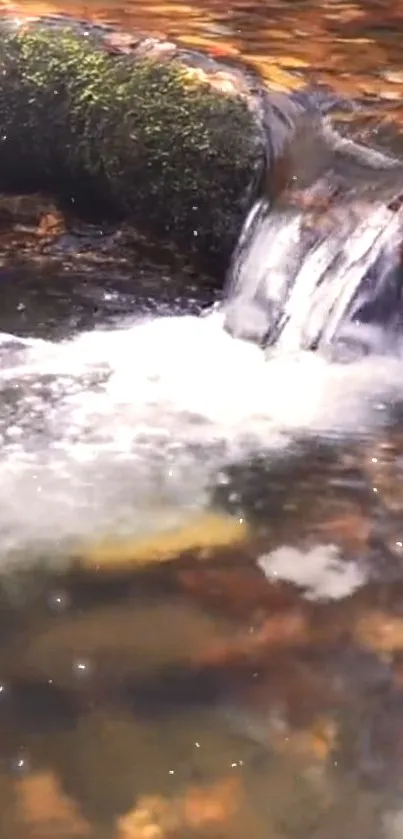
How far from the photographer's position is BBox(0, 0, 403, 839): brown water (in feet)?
6.08

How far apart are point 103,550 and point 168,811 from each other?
75cm

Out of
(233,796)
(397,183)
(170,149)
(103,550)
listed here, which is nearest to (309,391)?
(397,183)

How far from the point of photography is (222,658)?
7.10 ft

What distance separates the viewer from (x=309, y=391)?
3.29 metres

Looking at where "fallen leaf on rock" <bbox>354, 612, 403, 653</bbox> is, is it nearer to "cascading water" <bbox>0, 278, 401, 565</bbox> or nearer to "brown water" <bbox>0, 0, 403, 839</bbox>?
"brown water" <bbox>0, 0, 403, 839</bbox>

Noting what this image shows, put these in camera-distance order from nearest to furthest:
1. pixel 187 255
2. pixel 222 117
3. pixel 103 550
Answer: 1. pixel 103 550
2. pixel 222 117
3. pixel 187 255

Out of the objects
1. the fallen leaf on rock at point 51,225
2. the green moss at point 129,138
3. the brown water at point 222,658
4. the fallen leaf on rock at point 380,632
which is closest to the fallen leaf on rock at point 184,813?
the brown water at point 222,658

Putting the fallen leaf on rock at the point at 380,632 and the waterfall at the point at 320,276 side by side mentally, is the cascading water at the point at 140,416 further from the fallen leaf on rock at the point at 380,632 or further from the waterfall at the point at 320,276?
the fallen leaf on rock at the point at 380,632

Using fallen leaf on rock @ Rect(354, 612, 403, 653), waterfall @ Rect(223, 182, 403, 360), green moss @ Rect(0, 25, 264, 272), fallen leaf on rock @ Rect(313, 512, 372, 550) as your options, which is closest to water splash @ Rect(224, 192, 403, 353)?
waterfall @ Rect(223, 182, 403, 360)

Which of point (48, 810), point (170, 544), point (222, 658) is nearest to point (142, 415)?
point (170, 544)

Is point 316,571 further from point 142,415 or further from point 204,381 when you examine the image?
point 204,381

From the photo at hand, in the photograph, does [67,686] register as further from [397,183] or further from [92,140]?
[92,140]

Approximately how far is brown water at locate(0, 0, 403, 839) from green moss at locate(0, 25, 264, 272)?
1210 mm

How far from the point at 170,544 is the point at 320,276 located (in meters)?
1.33
